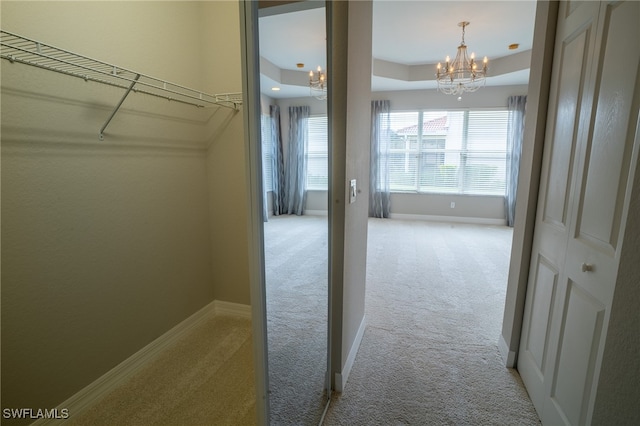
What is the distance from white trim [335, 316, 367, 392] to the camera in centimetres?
172

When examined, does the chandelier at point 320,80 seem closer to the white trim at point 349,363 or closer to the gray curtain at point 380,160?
the white trim at point 349,363

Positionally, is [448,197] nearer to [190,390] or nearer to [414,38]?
[414,38]

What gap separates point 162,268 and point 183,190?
560mm

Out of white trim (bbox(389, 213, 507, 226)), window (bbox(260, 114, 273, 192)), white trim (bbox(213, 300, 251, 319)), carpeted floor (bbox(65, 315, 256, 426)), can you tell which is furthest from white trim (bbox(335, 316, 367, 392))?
white trim (bbox(389, 213, 507, 226))

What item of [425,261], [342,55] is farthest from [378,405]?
[425,261]

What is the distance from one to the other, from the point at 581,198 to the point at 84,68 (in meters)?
2.23

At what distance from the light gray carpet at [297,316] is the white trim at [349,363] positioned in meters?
0.12

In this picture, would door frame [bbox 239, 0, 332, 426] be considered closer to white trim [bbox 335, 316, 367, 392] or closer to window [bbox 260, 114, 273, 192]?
window [bbox 260, 114, 273, 192]

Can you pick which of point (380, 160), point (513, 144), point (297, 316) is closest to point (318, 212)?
point (297, 316)

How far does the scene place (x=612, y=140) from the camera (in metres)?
1.09

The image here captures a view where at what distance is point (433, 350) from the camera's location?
2113mm

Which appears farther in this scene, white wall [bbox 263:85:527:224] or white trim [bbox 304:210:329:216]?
white wall [bbox 263:85:527:224]

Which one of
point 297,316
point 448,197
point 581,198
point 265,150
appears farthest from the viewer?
point 448,197

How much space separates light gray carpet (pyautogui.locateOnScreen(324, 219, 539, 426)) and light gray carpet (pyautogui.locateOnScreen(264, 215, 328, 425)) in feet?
0.74
